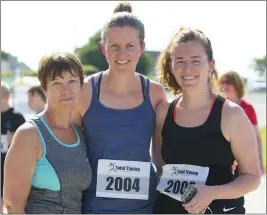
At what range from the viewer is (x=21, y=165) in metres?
2.74

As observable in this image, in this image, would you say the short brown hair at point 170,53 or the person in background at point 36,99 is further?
the person in background at point 36,99

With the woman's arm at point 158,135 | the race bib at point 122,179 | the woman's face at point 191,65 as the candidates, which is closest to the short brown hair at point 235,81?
the woman's arm at point 158,135

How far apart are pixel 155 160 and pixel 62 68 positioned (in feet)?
3.17

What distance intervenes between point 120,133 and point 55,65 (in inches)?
24.2

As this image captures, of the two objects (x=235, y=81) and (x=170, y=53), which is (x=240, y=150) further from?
(x=235, y=81)

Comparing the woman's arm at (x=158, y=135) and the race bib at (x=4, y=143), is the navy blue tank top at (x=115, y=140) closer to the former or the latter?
the woman's arm at (x=158, y=135)

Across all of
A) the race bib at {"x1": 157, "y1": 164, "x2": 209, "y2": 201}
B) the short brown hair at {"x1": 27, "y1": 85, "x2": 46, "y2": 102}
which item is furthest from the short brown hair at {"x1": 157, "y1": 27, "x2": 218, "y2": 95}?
the short brown hair at {"x1": 27, "y1": 85, "x2": 46, "y2": 102}

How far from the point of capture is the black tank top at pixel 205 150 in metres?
3.05

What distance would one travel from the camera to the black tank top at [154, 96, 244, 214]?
305 cm

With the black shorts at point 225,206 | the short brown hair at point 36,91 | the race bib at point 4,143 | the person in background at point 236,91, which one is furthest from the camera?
the short brown hair at point 36,91

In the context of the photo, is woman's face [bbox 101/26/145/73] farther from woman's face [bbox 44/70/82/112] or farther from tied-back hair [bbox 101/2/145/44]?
woman's face [bbox 44/70/82/112]

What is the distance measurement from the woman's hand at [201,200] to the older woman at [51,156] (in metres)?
0.61

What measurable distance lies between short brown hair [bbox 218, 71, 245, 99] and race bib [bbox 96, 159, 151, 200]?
2.99 metres

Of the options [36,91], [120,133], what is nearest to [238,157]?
[120,133]
